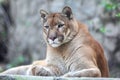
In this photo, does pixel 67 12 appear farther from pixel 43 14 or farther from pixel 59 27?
pixel 43 14

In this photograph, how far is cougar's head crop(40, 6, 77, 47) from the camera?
7.31 metres

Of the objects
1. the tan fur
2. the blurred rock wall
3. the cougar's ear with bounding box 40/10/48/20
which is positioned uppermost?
the cougar's ear with bounding box 40/10/48/20

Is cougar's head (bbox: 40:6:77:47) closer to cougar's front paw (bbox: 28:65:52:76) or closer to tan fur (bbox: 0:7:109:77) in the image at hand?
tan fur (bbox: 0:7:109:77)

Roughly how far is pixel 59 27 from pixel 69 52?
463mm

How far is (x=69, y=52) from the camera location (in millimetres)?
7594

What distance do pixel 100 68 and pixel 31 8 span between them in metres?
7.68

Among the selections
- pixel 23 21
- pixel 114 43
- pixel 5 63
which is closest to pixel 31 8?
pixel 23 21

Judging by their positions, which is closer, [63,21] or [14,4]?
[63,21]

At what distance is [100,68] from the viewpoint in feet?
25.3

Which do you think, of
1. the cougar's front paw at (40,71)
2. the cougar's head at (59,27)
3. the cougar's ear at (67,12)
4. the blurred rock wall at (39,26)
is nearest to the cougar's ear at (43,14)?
the cougar's head at (59,27)

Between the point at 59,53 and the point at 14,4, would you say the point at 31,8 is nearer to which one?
the point at 14,4

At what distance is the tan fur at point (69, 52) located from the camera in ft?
24.1

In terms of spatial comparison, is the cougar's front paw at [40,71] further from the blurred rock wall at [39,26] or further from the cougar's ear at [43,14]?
the blurred rock wall at [39,26]

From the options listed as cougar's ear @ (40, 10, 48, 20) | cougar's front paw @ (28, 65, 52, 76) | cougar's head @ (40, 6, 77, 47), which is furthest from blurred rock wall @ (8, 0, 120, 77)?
cougar's front paw @ (28, 65, 52, 76)
